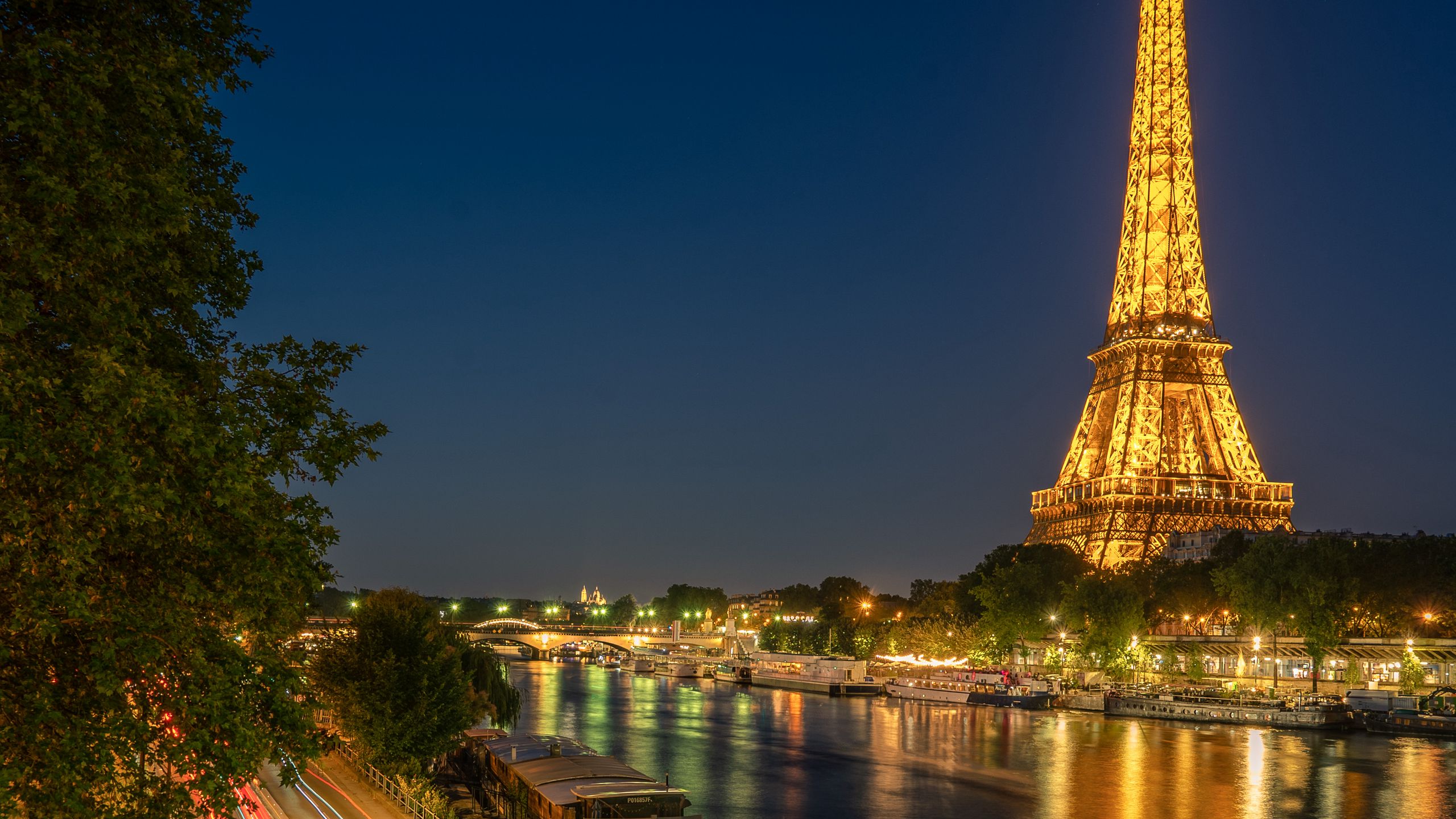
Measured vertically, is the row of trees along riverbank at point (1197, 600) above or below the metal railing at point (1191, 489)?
below

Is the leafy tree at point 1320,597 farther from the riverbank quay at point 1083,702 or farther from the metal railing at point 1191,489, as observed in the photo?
the metal railing at point 1191,489

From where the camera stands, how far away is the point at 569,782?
1549 inches

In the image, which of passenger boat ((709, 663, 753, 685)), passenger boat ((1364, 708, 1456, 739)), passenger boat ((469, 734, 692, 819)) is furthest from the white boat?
passenger boat ((469, 734, 692, 819))

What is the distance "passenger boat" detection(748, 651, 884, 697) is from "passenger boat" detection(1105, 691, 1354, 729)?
3030 centimetres

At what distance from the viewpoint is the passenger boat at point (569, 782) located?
3603 centimetres

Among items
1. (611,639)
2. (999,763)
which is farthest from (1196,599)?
(611,639)

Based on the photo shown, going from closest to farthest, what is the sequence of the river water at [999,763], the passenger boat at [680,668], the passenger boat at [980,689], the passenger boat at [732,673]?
the river water at [999,763] < the passenger boat at [980,689] < the passenger boat at [732,673] < the passenger boat at [680,668]

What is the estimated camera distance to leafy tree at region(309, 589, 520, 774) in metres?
40.3

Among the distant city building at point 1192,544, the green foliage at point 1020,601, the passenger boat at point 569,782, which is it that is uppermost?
the distant city building at point 1192,544

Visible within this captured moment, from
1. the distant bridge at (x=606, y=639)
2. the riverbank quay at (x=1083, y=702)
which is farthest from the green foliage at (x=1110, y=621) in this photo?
the distant bridge at (x=606, y=639)

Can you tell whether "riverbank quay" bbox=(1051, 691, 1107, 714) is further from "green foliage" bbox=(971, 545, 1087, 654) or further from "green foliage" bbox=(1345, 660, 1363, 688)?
"green foliage" bbox=(1345, 660, 1363, 688)

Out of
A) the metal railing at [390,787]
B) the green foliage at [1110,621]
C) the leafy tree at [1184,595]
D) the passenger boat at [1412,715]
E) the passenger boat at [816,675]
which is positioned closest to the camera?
the metal railing at [390,787]

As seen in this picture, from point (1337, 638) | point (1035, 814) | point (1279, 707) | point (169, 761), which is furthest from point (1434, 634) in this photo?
point (169, 761)

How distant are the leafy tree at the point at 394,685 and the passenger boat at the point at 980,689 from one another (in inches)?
Answer: 2296
